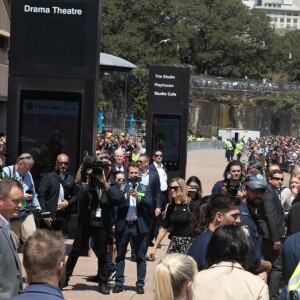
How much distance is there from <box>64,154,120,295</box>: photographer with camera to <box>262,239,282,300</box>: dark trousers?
1.97 m

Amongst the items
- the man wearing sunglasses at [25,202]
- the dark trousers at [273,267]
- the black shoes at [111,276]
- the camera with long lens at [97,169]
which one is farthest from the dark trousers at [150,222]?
the dark trousers at [273,267]

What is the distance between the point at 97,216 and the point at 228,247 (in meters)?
5.70

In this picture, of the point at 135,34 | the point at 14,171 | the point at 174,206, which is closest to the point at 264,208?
the point at 174,206

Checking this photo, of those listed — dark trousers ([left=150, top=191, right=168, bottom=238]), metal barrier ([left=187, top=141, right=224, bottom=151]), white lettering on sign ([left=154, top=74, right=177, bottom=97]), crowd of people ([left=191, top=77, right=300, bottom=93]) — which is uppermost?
crowd of people ([left=191, top=77, right=300, bottom=93])

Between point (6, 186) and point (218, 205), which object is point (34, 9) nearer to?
point (6, 186)

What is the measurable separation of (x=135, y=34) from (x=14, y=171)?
7370 centimetres

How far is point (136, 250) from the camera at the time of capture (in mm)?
11008

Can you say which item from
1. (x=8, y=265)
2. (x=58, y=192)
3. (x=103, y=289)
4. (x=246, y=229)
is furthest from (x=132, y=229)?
(x=8, y=265)

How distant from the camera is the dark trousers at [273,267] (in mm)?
9766

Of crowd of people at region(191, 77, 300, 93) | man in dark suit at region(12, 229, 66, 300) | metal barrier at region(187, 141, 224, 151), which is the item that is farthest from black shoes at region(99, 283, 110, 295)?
crowd of people at region(191, 77, 300, 93)

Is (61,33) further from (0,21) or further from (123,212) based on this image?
(0,21)

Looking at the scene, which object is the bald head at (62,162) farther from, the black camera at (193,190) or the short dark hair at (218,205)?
the short dark hair at (218,205)

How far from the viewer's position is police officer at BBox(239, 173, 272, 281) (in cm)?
696

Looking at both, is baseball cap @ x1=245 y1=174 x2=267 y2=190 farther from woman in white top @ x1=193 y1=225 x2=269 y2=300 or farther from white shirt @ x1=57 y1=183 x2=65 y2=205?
white shirt @ x1=57 y1=183 x2=65 y2=205
